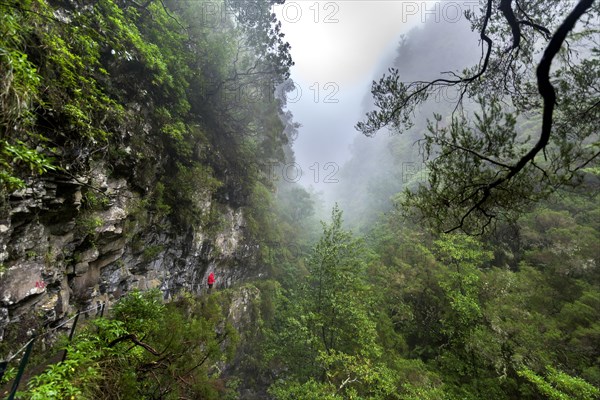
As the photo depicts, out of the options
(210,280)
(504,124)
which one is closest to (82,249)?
(210,280)

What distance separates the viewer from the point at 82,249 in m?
7.14

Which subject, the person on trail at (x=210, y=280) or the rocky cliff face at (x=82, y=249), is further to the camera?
the person on trail at (x=210, y=280)

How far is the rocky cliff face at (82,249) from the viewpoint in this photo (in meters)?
5.20

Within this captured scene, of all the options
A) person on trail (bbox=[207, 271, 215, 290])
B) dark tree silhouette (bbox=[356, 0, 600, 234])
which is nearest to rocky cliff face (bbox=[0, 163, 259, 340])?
person on trail (bbox=[207, 271, 215, 290])

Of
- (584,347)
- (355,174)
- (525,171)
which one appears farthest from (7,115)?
(355,174)

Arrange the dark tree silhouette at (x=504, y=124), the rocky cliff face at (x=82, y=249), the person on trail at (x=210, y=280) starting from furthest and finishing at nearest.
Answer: the person on trail at (x=210, y=280) → the rocky cliff face at (x=82, y=249) → the dark tree silhouette at (x=504, y=124)

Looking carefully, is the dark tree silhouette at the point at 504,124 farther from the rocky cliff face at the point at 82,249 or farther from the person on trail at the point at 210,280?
the person on trail at the point at 210,280

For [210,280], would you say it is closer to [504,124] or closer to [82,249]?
[82,249]

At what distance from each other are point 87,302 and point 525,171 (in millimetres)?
11178

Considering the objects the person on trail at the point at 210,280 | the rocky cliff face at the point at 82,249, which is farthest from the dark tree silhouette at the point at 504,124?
the person on trail at the point at 210,280

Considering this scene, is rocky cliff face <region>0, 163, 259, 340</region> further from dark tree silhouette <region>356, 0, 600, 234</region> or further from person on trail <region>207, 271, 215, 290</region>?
dark tree silhouette <region>356, 0, 600, 234</region>

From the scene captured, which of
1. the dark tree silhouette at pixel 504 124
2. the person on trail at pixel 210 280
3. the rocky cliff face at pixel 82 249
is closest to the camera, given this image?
the dark tree silhouette at pixel 504 124

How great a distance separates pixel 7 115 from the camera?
327 centimetres

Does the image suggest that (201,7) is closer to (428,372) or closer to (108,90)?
(108,90)
